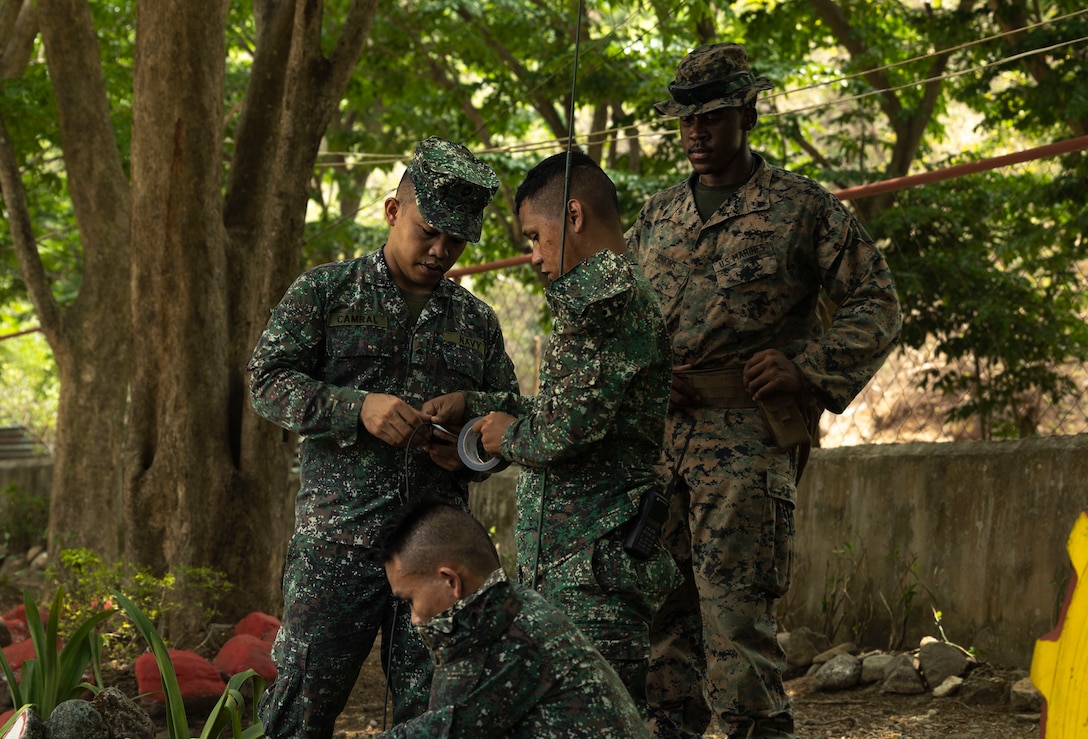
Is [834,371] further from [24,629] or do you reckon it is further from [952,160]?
[952,160]

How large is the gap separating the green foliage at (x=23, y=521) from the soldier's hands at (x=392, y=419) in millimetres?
7855

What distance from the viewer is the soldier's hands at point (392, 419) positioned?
261 centimetres

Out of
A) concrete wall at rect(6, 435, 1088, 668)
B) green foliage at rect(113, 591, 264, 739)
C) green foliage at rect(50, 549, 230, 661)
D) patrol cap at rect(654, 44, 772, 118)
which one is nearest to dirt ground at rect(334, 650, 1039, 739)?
concrete wall at rect(6, 435, 1088, 668)

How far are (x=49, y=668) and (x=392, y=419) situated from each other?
175cm

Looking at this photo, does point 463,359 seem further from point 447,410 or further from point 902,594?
point 902,594

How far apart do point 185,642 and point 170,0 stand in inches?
105

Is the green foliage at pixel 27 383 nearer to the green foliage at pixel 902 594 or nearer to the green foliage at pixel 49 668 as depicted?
the green foliage at pixel 49 668

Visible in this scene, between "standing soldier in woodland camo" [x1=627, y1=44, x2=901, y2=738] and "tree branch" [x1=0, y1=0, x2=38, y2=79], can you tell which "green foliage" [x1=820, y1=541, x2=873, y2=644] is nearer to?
"standing soldier in woodland camo" [x1=627, y1=44, x2=901, y2=738]

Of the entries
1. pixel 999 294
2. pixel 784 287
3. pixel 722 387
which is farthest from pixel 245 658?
pixel 999 294

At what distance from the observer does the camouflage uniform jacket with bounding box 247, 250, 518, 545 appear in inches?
108

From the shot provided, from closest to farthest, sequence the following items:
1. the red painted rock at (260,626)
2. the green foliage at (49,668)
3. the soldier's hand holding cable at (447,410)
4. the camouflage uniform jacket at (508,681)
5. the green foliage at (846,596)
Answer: the camouflage uniform jacket at (508,681), the soldier's hand holding cable at (447,410), the green foliage at (49,668), the red painted rock at (260,626), the green foliage at (846,596)

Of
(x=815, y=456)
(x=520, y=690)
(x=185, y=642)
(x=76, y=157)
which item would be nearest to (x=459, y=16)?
(x=76, y=157)

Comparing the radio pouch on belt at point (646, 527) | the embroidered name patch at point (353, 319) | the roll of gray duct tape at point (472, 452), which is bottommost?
the radio pouch on belt at point (646, 527)

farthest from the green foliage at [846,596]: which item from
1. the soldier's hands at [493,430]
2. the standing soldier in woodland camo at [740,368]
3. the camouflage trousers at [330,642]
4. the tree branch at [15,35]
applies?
the tree branch at [15,35]
